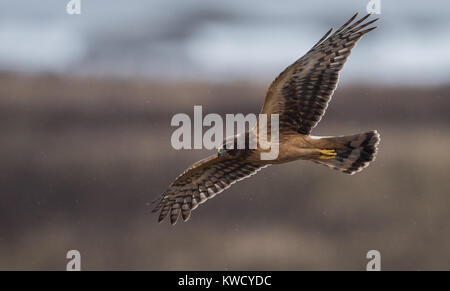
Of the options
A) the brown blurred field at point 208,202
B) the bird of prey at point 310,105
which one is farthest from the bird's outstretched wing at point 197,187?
the brown blurred field at point 208,202

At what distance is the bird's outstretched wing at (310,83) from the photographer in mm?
7406

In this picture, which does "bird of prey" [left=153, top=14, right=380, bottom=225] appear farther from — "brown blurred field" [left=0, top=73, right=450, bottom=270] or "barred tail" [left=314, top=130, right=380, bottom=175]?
"brown blurred field" [left=0, top=73, right=450, bottom=270]

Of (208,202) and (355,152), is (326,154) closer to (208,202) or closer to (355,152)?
(355,152)

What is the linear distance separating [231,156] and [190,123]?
29.9 ft

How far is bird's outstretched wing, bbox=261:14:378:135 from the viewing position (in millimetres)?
7406

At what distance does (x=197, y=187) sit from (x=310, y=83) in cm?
202

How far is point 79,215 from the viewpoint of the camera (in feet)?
54.5

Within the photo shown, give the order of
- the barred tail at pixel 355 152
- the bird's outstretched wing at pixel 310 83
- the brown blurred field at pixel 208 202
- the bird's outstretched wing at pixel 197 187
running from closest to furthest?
1. the bird's outstretched wing at pixel 310 83
2. the barred tail at pixel 355 152
3. the bird's outstretched wing at pixel 197 187
4. the brown blurred field at pixel 208 202

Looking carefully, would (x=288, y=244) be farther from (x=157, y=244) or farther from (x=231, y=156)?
(x=231, y=156)

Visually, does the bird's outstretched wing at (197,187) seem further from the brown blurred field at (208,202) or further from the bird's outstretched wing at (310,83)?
the brown blurred field at (208,202)

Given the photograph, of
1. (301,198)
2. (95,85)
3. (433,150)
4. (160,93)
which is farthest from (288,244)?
(95,85)

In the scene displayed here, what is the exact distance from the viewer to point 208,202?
15.8m

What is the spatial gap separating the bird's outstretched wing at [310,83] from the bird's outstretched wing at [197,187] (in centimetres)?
117

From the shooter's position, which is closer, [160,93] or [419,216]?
[419,216]
